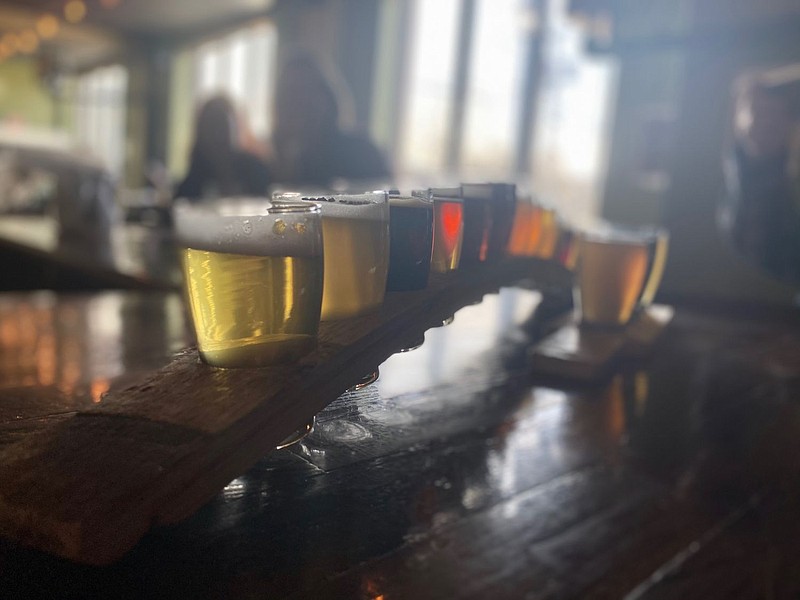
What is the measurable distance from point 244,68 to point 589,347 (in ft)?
34.2

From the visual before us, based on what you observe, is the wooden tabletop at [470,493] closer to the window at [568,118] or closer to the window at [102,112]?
the window at [568,118]

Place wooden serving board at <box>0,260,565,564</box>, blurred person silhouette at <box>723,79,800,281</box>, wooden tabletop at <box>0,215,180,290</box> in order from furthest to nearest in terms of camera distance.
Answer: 1. blurred person silhouette at <box>723,79,800,281</box>
2. wooden tabletop at <box>0,215,180,290</box>
3. wooden serving board at <box>0,260,565,564</box>

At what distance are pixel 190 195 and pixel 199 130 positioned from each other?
0.40 m

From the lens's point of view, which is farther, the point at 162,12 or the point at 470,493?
the point at 162,12

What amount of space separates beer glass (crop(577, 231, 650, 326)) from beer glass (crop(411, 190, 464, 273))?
1.66 feet

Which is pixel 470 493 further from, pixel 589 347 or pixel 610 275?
pixel 610 275

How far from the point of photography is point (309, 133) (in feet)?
12.2

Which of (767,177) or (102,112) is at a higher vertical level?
(102,112)

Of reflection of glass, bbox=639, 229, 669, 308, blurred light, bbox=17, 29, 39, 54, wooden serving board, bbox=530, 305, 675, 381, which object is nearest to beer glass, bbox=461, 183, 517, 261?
wooden serving board, bbox=530, 305, 675, 381

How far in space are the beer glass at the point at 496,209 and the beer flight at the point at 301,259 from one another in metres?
0.03

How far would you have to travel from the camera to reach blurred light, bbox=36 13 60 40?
423 inches

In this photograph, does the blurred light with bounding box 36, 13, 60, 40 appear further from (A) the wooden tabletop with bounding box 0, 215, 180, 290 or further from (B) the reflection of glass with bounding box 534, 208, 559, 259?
(B) the reflection of glass with bounding box 534, 208, 559, 259

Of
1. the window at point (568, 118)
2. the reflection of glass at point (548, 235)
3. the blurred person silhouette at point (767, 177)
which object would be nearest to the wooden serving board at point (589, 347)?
the reflection of glass at point (548, 235)

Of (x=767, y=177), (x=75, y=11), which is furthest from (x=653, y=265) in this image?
(x=75, y=11)
